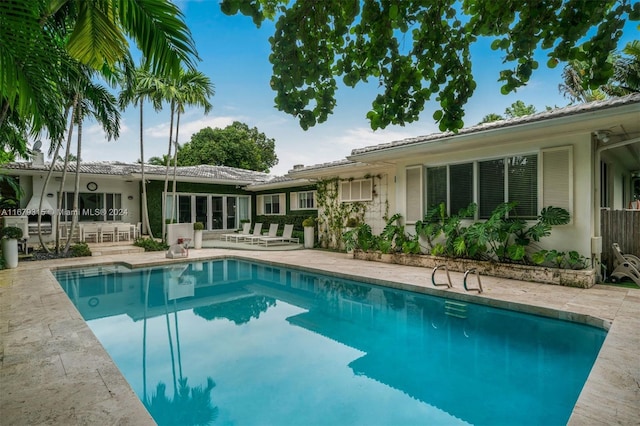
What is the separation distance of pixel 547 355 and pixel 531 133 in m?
5.24

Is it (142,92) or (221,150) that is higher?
(221,150)

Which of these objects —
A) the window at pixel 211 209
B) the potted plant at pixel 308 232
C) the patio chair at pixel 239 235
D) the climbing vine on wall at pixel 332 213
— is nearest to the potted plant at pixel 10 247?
the window at pixel 211 209

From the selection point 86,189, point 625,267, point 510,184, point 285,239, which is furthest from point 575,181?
point 86,189

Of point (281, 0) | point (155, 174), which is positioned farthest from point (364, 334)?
point (155, 174)

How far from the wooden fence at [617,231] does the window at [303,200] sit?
11.3 m

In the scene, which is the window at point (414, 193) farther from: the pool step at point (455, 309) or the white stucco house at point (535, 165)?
the pool step at point (455, 309)

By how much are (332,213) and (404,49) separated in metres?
12.1

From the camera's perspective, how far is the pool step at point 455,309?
6.22m

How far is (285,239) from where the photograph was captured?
16609 millimetres

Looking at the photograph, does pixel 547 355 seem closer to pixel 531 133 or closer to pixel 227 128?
pixel 531 133

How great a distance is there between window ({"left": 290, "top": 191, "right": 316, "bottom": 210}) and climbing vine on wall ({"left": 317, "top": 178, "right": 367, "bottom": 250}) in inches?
62.3

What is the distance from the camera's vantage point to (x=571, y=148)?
7652 millimetres

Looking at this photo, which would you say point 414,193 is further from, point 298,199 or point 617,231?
point 298,199

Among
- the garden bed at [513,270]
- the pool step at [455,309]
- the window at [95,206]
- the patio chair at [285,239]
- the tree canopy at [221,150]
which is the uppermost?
the tree canopy at [221,150]
